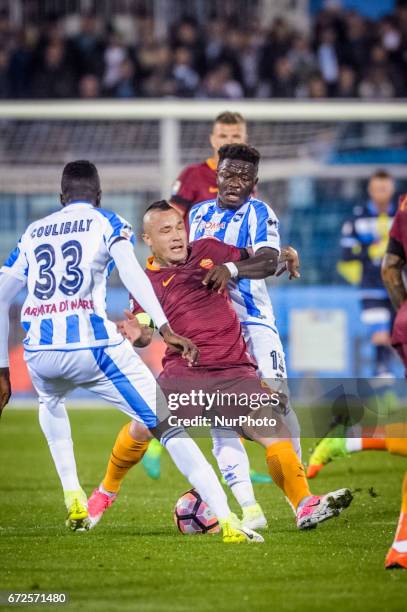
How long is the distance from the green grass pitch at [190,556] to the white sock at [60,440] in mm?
355

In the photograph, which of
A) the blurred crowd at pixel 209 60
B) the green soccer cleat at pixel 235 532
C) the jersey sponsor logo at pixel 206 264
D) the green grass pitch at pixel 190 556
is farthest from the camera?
the blurred crowd at pixel 209 60

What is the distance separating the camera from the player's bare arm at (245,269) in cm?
754

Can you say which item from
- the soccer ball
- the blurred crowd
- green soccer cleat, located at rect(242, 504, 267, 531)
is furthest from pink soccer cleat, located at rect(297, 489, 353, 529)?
the blurred crowd

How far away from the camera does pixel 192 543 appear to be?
24.2 feet

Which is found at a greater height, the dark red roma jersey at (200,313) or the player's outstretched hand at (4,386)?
the dark red roma jersey at (200,313)

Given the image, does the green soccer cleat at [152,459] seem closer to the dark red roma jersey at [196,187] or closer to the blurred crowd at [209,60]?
the dark red roma jersey at [196,187]

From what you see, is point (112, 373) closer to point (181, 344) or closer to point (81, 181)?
point (181, 344)

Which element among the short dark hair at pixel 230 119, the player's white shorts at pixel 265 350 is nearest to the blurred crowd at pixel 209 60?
the short dark hair at pixel 230 119

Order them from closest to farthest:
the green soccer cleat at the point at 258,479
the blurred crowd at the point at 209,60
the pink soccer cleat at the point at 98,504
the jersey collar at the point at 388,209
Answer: the pink soccer cleat at the point at 98,504 → the green soccer cleat at the point at 258,479 → the jersey collar at the point at 388,209 → the blurred crowd at the point at 209,60

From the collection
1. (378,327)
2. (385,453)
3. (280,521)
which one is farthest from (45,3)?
(280,521)

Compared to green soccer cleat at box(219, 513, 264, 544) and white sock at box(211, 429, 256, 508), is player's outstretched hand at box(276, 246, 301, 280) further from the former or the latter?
green soccer cleat at box(219, 513, 264, 544)

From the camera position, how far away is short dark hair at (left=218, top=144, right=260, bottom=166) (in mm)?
8359

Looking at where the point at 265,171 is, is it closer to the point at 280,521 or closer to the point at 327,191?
the point at 327,191

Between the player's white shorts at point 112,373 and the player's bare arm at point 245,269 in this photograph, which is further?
the player's bare arm at point 245,269
